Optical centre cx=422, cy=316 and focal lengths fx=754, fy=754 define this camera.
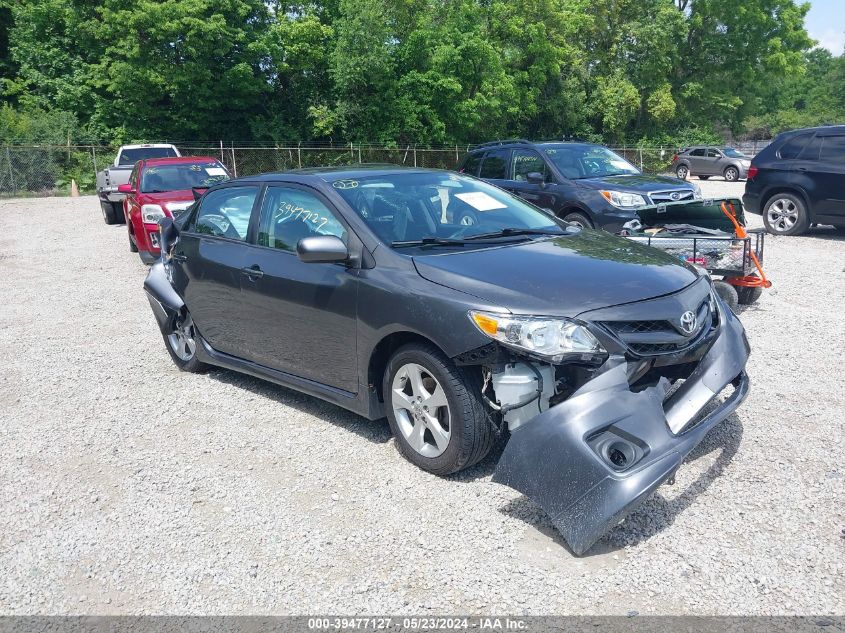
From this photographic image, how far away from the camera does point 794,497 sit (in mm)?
3885

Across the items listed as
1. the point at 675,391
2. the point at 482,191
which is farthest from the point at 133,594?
the point at 482,191

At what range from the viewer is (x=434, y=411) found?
4129mm

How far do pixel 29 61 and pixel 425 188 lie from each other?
3822 centimetres

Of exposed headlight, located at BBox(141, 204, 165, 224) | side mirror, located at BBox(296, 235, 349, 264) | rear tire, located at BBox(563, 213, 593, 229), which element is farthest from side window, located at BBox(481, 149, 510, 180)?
side mirror, located at BBox(296, 235, 349, 264)

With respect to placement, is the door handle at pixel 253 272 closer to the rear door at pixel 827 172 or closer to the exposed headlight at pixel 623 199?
the exposed headlight at pixel 623 199

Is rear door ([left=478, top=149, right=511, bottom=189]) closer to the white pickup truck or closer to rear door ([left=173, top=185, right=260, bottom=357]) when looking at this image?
rear door ([left=173, top=185, right=260, bottom=357])

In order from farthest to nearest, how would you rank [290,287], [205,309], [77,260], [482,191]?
[77,260] < [205,309] < [482,191] < [290,287]

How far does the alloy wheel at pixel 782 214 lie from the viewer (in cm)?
1281

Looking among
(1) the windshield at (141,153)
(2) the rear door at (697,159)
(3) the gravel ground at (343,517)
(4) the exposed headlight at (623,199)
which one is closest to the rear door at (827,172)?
(4) the exposed headlight at (623,199)

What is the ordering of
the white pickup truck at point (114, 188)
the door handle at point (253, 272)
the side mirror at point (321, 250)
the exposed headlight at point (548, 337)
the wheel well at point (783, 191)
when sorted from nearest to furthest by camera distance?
the exposed headlight at point (548, 337) < the side mirror at point (321, 250) < the door handle at point (253, 272) < the wheel well at point (783, 191) < the white pickup truck at point (114, 188)

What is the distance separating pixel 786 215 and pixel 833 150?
127 cm

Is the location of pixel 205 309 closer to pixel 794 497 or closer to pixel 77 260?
pixel 794 497

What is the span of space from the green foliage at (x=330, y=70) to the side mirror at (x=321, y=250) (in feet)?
106

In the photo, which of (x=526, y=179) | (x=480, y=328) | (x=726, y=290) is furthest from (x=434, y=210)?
(x=526, y=179)
